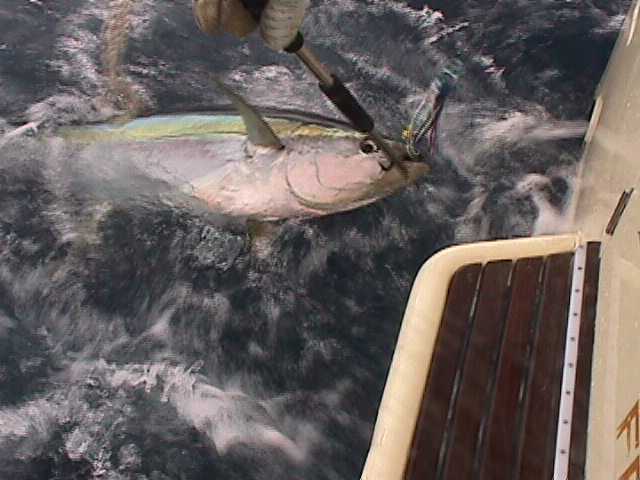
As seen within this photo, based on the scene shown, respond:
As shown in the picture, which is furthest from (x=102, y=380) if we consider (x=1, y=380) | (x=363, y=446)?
(x=363, y=446)

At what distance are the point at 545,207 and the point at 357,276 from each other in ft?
2.77

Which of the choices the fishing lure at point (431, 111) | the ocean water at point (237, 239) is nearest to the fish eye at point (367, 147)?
the fishing lure at point (431, 111)

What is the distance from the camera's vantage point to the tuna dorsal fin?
108 inches

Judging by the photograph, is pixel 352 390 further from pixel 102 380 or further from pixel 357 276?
pixel 102 380

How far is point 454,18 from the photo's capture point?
3957 millimetres

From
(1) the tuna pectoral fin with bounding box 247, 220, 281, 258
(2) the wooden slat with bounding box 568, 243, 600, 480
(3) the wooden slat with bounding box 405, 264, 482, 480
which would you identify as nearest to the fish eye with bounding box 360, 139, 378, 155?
(1) the tuna pectoral fin with bounding box 247, 220, 281, 258

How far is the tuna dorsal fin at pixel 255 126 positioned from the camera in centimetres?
275

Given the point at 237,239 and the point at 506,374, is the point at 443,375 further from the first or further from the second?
the point at 237,239

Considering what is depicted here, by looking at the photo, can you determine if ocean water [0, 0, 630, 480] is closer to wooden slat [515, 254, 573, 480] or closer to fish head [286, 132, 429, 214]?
fish head [286, 132, 429, 214]

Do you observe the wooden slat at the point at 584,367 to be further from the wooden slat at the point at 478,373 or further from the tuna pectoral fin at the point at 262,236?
the tuna pectoral fin at the point at 262,236

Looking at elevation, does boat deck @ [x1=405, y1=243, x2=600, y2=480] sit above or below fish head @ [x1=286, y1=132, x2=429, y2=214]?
above

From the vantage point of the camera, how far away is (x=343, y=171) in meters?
2.81

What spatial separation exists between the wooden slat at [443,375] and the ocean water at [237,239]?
2.83 feet

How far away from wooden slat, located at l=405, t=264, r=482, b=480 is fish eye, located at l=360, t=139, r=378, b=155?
2.89ft
